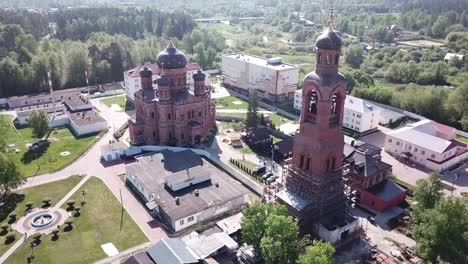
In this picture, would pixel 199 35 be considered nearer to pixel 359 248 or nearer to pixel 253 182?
pixel 253 182

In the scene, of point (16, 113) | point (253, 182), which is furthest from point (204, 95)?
point (16, 113)

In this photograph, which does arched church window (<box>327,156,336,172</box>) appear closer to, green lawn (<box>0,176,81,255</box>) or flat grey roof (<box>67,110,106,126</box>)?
green lawn (<box>0,176,81,255</box>)

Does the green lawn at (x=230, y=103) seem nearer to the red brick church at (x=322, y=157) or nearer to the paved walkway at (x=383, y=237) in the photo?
the red brick church at (x=322, y=157)

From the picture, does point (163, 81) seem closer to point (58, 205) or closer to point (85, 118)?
point (85, 118)

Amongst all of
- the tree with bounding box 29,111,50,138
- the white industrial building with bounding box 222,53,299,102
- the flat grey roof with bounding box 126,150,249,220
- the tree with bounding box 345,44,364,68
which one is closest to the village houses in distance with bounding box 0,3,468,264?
the flat grey roof with bounding box 126,150,249,220

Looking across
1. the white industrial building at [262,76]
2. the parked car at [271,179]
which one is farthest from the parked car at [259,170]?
the white industrial building at [262,76]

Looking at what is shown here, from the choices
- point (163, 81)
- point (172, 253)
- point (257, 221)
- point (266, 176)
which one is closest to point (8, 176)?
point (163, 81)

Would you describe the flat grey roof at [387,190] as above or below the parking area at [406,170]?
above
